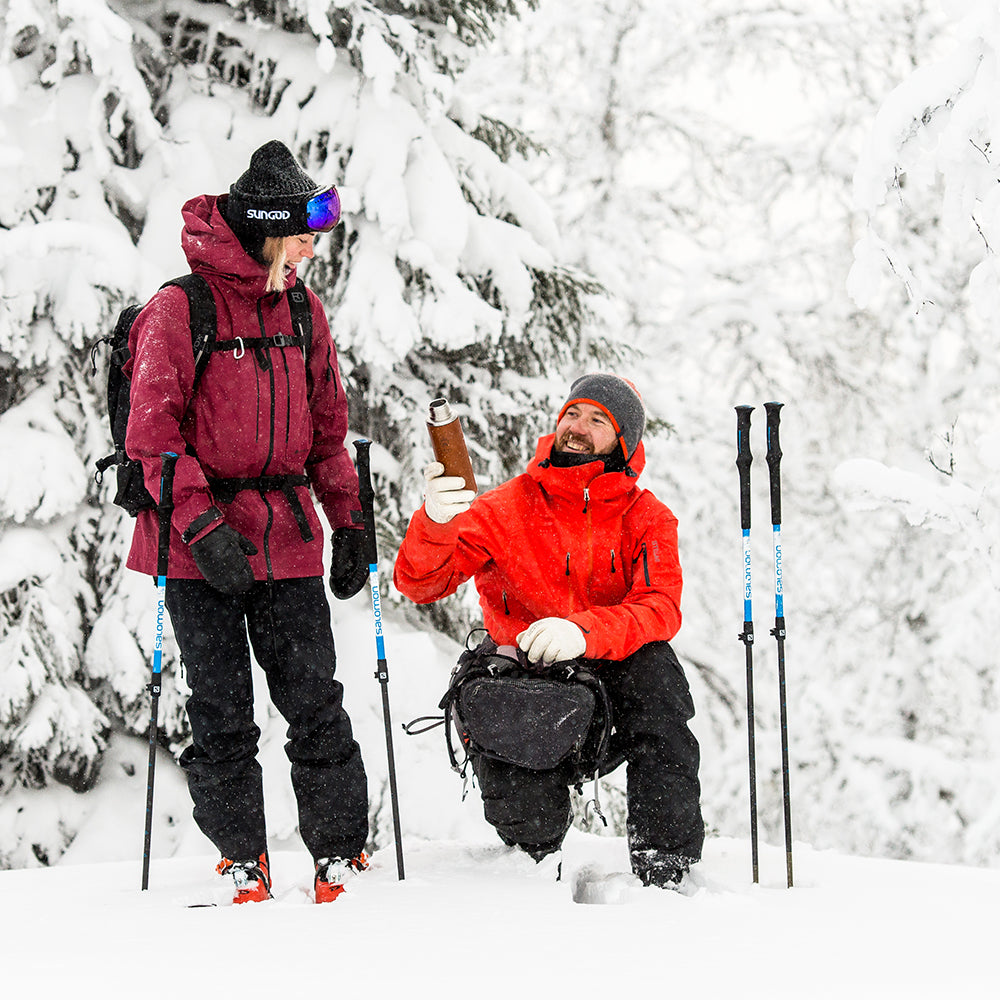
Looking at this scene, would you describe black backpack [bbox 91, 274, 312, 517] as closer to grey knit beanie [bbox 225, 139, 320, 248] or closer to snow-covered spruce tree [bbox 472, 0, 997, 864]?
grey knit beanie [bbox 225, 139, 320, 248]

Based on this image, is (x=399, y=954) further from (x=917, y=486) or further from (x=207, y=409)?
(x=917, y=486)

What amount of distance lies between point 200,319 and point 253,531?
2.03ft

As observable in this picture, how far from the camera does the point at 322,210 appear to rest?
11.3 ft

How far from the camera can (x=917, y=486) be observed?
5668 millimetres

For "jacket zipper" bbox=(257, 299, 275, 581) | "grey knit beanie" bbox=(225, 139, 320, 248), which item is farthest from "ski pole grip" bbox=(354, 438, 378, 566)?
"grey knit beanie" bbox=(225, 139, 320, 248)

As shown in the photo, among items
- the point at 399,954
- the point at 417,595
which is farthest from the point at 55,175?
the point at 399,954

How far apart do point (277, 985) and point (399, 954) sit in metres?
0.32

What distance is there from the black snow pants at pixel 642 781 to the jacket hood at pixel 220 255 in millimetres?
1536

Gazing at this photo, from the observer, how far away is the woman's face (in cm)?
340

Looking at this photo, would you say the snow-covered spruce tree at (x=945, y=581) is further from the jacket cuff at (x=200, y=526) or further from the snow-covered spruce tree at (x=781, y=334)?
the jacket cuff at (x=200, y=526)

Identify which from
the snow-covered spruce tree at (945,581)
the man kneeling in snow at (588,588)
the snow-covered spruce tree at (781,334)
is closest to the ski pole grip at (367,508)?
the man kneeling in snow at (588,588)

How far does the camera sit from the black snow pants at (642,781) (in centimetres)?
335

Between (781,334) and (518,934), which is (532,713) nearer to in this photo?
(518,934)

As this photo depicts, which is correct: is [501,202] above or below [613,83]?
below
